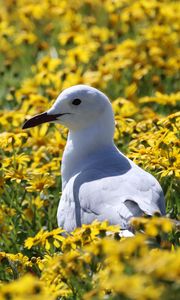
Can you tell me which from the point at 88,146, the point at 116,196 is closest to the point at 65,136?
the point at 88,146

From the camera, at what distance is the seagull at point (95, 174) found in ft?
15.5

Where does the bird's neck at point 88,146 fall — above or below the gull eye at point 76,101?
below

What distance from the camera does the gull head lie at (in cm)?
548

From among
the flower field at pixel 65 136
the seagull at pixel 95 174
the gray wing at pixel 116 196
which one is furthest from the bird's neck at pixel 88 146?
the gray wing at pixel 116 196

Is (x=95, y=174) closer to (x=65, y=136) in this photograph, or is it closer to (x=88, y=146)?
(x=88, y=146)

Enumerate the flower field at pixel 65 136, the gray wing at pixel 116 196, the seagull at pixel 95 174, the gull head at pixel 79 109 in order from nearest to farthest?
the flower field at pixel 65 136
the gray wing at pixel 116 196
the seagull at pixel 95 174
the gull head at pixel 79 109

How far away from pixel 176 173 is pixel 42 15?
4.65 metres

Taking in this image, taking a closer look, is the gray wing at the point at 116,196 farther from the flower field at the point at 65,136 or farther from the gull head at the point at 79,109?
the gull head at the point at 79,109

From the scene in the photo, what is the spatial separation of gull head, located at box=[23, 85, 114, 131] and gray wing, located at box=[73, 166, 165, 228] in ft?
1.44

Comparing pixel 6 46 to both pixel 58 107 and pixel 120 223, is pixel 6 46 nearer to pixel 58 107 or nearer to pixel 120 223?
pixel 58 107

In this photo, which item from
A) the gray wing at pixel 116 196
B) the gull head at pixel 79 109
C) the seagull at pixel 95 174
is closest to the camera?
the gray wing at pixel 116 196

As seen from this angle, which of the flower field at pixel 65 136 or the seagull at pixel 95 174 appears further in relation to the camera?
the seagull at pixel 95 174

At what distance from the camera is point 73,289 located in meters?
4.13

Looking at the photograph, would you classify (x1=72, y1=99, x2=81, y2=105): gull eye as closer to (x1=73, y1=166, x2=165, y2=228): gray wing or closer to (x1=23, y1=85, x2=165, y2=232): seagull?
(x1=23, y1=85, x2=165, y2=232): seagull
